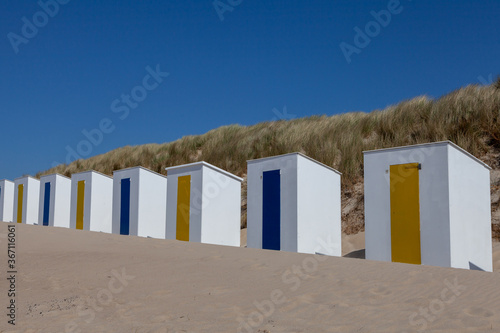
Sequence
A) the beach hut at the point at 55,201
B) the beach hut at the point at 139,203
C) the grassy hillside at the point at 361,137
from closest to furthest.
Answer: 1. the beach hut at the point at 139,203
2. the grassy hillside at the point at 361,137
3. the beach hut at the point at 55,201

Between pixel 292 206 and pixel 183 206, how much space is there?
3296 mm

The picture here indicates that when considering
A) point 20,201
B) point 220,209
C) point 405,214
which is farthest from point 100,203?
point 405,214

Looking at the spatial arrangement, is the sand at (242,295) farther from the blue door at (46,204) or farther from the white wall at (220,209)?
the blue door at (46,204)

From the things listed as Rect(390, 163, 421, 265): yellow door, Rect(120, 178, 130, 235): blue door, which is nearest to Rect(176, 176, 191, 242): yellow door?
Rect(120, 178, 130, 235): blue door

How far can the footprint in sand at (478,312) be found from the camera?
4.05 meters

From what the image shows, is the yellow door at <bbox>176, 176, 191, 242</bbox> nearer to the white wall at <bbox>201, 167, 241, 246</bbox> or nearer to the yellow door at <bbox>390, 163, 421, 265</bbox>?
the white wall at <bbox>201, 167, 241, 246</bbox>

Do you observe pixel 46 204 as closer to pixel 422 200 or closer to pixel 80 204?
pixel 80 204

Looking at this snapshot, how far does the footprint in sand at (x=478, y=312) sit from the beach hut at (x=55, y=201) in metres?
17.0

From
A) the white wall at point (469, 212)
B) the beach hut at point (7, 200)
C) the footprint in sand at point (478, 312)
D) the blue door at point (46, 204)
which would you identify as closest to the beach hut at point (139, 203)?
the blue door at point (46, 204)

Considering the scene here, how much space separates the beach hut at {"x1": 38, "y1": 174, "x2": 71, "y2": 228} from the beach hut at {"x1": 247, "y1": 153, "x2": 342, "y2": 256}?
10.3 meters

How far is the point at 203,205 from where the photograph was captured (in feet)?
39.4

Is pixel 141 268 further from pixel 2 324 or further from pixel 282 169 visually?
pixel 282 169

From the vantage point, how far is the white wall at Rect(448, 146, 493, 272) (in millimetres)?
8852

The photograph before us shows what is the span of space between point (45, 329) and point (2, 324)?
563 millimetres
